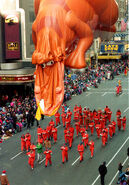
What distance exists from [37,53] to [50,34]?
425mm

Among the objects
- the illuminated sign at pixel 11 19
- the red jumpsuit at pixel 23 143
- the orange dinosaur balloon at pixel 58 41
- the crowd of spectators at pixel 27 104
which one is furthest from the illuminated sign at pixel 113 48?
the illuminated sign at pixel 11 19

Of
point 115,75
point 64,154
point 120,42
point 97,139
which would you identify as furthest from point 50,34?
point 115,75

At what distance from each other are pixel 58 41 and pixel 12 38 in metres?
19.6

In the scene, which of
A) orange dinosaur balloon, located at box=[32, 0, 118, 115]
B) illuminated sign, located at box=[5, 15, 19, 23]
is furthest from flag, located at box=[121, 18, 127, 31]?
illuminated sign, located at box=[5, 15, 19, 23]

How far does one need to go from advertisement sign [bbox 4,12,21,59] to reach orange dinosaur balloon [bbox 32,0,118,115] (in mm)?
18365

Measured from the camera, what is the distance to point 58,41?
5844mm

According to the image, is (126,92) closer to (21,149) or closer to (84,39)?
(21,149)

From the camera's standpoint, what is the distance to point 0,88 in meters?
25.9

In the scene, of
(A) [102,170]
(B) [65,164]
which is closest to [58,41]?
(A) [102,170]

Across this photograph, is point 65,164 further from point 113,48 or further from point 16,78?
point 16,78

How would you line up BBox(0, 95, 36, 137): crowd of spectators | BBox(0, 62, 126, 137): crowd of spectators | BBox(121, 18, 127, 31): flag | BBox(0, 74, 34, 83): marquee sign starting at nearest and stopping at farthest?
BBox(121, 18, 127, 31): flag < BBox(0, 95, 36, 137): crowd of spectators < BBox(0, 62, 126, 137): crowd of spectators < BBox(0, 74, 34, 83): marquee sign

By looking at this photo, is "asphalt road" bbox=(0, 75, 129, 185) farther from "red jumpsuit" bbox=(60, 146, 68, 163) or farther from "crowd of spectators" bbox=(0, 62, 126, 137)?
"crowd of spectators" bbox=(0, 62, 126, 137)

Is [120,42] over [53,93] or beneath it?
over

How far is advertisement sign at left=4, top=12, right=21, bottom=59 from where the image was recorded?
2410 cm
